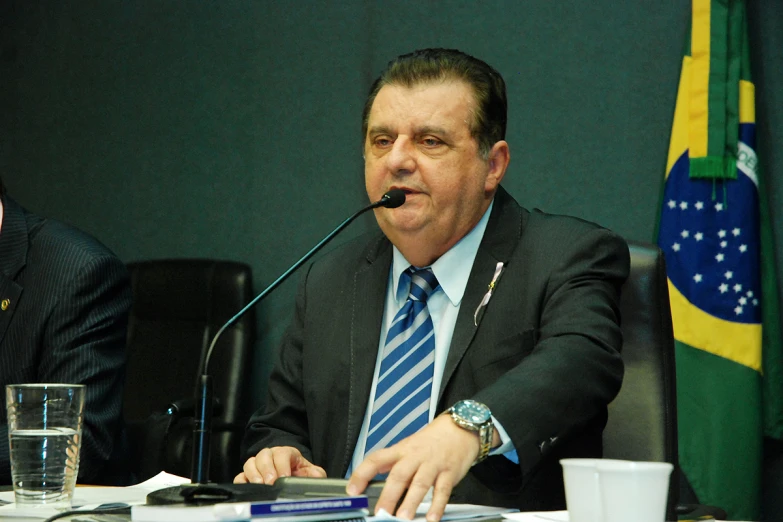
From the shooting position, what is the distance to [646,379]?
1672 millimetres

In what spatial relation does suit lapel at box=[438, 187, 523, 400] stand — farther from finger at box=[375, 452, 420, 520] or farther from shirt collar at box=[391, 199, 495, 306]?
finger at box=[375, 452, 420, 520]

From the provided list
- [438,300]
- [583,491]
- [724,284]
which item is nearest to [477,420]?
[583,491]

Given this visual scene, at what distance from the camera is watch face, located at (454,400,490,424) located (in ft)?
3.99

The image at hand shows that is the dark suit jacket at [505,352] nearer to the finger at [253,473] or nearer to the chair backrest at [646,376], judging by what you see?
the chair backrest at [646,376]

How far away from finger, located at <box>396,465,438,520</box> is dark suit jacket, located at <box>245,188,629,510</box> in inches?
8.5

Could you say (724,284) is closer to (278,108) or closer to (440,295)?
(440,295)

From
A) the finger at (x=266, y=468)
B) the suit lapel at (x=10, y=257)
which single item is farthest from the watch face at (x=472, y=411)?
the suit lapel at (x=10, y=257)

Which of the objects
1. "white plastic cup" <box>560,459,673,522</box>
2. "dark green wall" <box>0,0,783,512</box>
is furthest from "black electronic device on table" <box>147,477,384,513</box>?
"dark green wall" <box>0,0,783,512</box>

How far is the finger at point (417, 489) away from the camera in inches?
41.2

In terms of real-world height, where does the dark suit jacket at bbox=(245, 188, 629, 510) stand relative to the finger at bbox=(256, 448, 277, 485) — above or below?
above

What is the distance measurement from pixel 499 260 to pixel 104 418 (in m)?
0.89

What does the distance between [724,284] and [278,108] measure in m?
1.74

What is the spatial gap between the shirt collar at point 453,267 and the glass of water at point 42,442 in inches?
31.8

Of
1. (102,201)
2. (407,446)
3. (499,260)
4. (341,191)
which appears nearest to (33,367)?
(499,260)
